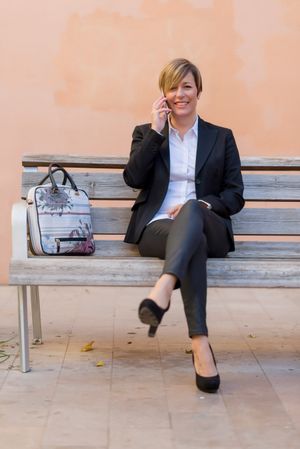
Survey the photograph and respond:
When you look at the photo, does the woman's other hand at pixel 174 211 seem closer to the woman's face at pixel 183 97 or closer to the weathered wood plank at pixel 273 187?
the woman's face at pixel 183 97

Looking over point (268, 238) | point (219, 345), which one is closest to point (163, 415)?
point (219, 345)

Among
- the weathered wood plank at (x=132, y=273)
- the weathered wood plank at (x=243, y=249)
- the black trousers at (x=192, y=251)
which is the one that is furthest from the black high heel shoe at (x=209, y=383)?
the weathered wood plank at (x=243, y=249)

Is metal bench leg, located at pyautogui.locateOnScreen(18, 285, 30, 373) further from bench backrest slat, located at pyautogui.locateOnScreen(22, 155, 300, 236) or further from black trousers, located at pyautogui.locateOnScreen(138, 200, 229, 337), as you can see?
bench backrest slat, located at pyautogui.locateOnScreen(22, 155, 300, 236)

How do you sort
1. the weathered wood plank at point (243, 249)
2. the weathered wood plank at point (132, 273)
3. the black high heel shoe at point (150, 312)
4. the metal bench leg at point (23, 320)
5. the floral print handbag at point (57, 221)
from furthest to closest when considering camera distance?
the weathered wood plank at point (243, 249) < the floral print handbag at point (57, 221) < the metal bench leg at point (23, 320) < the weathered wood plank at point (132, 273) < the black high heel shoe at point (150, 312)

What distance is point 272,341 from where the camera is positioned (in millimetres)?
4945

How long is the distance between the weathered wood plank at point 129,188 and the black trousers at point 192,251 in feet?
2.30

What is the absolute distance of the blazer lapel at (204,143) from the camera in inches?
171

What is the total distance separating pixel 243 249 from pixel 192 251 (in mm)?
947

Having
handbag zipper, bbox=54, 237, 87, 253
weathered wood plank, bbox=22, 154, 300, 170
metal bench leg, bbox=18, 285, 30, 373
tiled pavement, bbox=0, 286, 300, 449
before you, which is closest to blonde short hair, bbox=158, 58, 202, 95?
weathered wood plank, bbox=22, 154, 300, 170

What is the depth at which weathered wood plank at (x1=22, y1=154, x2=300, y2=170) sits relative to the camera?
4.67 m

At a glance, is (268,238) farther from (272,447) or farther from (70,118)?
(272,447)

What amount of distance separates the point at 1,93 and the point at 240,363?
3354 millimetres

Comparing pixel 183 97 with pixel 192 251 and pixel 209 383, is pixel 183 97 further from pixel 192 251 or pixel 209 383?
pixel 209 383

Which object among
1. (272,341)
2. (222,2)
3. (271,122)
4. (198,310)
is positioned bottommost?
(272,341)
